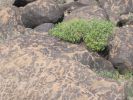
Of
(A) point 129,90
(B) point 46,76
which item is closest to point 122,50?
(A) point 129,90

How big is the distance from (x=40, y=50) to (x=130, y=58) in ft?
11.7

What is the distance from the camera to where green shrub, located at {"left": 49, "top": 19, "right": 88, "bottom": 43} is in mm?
14789

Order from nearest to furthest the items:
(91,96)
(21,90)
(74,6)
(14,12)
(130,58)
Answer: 1. (91,96)
2. (21,90)
3. (130,58)
4. (14,12)
5. (74,6)

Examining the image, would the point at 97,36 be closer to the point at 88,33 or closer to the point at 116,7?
the point at 88,33

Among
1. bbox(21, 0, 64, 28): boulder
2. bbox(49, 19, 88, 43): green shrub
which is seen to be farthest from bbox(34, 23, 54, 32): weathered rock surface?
bbox(49, 19, 88, 43): green shrub

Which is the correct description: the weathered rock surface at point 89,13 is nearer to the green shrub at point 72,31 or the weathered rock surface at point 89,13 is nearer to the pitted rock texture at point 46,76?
the green shrub at point 72,31

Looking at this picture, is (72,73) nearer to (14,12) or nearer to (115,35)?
(115,35)

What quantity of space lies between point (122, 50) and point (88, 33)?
1379 mm

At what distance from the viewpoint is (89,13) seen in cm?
1794

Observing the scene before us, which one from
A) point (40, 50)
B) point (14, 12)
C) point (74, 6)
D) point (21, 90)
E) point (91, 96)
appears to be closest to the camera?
point (91, 96)

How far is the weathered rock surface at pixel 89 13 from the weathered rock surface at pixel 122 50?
8.34ft

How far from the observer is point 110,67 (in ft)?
48.8

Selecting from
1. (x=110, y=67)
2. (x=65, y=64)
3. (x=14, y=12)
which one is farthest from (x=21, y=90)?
(x=14, y=12)

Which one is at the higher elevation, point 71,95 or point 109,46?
point 71,95
